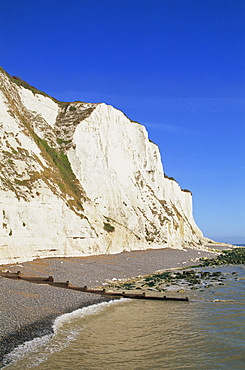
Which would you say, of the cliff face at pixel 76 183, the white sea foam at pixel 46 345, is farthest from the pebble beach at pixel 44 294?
the cliff face at pixel 76 183

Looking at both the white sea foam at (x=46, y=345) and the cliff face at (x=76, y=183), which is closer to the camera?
the white sea foam at (x=46, y=345)

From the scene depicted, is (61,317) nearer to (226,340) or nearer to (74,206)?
(226,340)

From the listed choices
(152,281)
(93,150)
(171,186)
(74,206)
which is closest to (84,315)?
(152,281)

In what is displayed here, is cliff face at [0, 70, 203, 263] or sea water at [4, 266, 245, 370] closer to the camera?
sea water at [4, 266, 245, 370]

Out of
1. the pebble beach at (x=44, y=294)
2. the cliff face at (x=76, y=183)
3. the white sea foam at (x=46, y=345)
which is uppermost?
the cliff face at (x=76, y=183)

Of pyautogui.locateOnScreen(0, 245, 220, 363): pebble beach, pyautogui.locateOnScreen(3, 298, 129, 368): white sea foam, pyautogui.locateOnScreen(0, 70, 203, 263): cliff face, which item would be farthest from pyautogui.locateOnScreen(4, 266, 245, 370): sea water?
pyautogui.locateOnScreen(0, 70, 203, 263): cliff face

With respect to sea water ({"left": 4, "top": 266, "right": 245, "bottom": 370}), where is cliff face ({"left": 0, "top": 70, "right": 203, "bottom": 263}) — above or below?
above

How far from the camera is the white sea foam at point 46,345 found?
23.8 ft

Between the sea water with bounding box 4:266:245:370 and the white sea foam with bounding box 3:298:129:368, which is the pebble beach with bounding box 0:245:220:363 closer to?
the white sea foam with bounding box 3:298:129:368

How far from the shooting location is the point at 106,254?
1129 inches

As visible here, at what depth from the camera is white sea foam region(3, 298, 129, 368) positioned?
7246 mm

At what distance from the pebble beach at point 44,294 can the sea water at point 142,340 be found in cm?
43

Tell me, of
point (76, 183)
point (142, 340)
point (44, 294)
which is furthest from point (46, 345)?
point (76, 183)

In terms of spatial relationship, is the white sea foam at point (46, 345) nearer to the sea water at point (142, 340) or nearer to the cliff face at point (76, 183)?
the sea water at point (142, 340)
